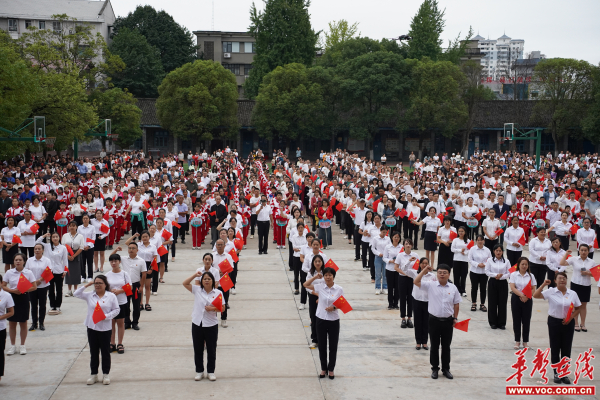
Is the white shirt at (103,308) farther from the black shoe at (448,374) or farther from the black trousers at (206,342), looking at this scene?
the black shoe at (448,374)

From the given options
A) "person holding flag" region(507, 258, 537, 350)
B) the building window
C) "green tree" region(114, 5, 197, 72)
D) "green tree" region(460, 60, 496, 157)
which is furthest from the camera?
"green tree" region(114, 5, 197, 72)

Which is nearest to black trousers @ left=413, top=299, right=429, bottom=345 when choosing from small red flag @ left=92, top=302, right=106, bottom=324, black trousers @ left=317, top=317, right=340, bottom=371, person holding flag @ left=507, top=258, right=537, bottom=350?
person holding flag @ left=507, top=258, right=537, bottom=350

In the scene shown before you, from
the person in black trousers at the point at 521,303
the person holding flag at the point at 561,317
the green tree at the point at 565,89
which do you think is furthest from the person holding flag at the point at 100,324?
the green tree at the point at 565,89

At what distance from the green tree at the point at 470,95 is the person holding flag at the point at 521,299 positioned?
42.1 metres

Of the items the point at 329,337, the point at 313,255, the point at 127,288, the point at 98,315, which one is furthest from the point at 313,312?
the point at 98,315

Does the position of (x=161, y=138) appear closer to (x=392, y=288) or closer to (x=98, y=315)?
(x=392, y=288)

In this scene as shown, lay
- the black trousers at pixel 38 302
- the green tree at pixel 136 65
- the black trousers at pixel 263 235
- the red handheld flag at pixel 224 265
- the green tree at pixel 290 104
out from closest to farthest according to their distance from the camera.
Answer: the black trousers at pixel 38 302, the red handheld flag at pixel 224 265, the black trousers at pixel 263 235, the green tree at pixel 290 104, the green tree at pixel 136 65

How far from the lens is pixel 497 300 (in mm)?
10172

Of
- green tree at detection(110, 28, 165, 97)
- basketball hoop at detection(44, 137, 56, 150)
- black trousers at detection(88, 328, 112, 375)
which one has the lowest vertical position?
black trousers at detection(88, 328, 112, 375)

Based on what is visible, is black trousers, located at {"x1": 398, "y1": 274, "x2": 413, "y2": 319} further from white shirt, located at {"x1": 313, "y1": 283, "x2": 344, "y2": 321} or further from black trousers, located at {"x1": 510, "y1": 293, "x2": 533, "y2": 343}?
white shirt, located at {"x1": 313, "y1": 283, "x2": 344, "y2": 321}

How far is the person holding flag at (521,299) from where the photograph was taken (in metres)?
9.01

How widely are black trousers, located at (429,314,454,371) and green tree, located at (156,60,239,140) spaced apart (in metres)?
39.0

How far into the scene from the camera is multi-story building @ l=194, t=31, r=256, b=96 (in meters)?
68.2

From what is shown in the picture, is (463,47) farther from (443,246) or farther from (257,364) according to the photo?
(257,364)
